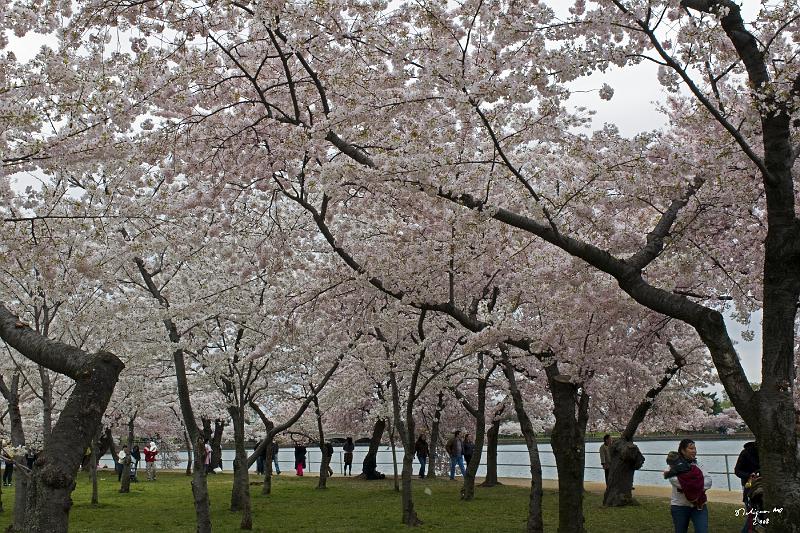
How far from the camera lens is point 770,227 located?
230 inches

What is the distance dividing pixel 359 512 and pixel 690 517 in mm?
8355

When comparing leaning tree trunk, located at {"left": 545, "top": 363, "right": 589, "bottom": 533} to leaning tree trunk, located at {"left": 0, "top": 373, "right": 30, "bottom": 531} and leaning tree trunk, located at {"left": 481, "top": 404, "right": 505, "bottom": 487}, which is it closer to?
leaning tree trunk, located at {"left": 0, "top": 373, "right": 30, "bottom": 531}

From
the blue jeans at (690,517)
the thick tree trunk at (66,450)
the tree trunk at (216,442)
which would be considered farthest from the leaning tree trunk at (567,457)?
the tree trunk at (216,442)

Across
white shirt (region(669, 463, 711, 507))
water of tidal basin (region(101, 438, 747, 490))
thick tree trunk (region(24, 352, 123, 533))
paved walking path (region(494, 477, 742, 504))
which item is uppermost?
thick tree trunk (region(24, 352, 123, 533))

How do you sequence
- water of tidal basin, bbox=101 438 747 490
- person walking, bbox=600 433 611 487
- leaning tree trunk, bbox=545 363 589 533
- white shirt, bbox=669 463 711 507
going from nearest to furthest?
white shirt, bbox=669 463 711 507 < leaning tree trunk, bbox=545 363 589 533 < person walking, bbox=600 433 611 487 < water of tidal basin, bbox=101 438 747 490

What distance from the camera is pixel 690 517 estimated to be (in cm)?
801

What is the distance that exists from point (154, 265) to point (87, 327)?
74.1 inches

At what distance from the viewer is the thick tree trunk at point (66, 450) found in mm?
3709

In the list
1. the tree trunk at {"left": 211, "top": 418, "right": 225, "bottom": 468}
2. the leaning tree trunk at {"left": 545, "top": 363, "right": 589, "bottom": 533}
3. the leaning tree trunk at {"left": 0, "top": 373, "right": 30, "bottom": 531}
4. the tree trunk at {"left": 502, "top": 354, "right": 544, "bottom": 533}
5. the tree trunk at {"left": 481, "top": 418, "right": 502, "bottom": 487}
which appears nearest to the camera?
the leaning tree trunk at {"left": 545, "top": 363, "right": 589, "bottom": 533}

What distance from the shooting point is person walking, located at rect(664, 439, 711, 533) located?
7.79 meters

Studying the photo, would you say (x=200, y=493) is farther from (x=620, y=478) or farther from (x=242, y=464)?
(x=620, y=478)

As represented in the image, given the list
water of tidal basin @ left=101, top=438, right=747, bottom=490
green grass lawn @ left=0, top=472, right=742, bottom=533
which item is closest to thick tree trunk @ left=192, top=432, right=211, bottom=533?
green grass lawn @ left=0, top=472, right=742, bottom=533

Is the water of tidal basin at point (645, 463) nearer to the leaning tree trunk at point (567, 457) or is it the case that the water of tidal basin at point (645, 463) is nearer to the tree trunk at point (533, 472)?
the tree trunk at point (533, 472)

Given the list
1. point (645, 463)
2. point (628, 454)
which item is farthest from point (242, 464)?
point (645, 463)
